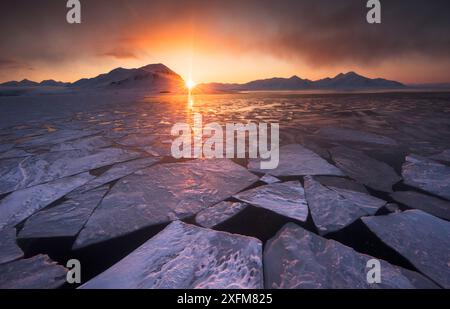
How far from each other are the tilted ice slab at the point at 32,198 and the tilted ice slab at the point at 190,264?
1.06 m

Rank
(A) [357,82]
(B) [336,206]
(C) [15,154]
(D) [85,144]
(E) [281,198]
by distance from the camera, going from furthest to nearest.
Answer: (A) [357,82], (D) [85,144], (C) [15,154], (E) [281,198], (B) [336,206]

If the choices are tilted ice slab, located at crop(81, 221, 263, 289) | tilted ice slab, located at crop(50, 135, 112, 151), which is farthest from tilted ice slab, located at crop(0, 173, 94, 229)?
tilted ice slab, located at crop(50, 135, 112, 151)

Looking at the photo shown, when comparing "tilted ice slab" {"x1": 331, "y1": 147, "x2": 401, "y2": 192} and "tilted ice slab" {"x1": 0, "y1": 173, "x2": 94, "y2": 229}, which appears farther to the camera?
"tilted ice slab" {"x1": 331, "y1": 147, "x2": 401, "y2": 192}

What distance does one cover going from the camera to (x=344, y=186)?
2.18m

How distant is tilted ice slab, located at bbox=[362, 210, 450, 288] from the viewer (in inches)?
49.8

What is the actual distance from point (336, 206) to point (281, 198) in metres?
0.42

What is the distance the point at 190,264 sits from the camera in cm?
127

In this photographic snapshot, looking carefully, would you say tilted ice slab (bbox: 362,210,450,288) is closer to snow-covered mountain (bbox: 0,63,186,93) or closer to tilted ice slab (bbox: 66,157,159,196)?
tilted ice slab (bbox: 66,157,159,196)

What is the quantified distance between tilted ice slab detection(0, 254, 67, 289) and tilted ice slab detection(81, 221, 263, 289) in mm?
201

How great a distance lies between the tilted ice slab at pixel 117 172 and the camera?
7.33ft

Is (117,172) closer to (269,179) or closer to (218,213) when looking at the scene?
(218,213)

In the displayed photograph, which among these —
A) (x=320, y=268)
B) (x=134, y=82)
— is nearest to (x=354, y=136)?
(x=320, y=268)

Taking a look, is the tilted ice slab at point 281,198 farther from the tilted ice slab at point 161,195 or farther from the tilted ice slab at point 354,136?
the tilted ice slab at point 354,136
